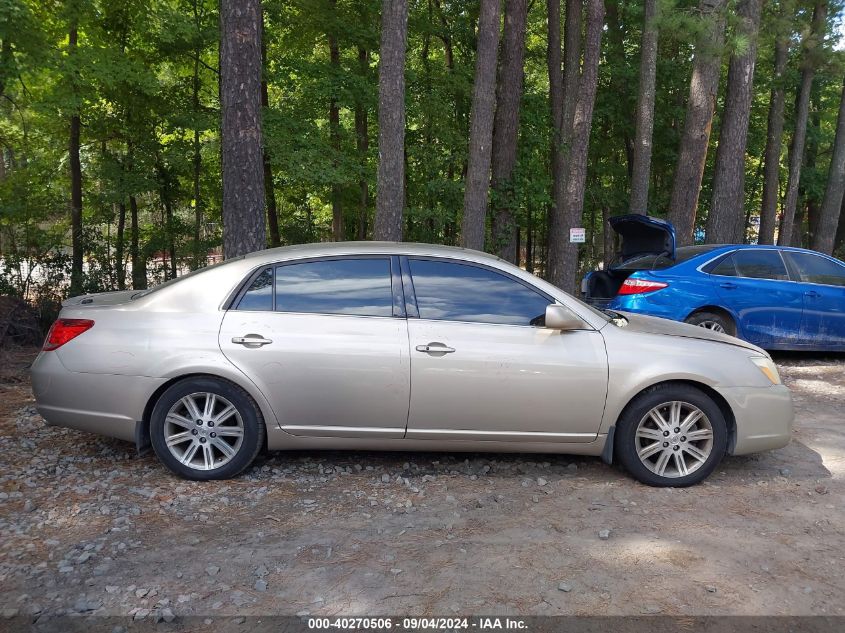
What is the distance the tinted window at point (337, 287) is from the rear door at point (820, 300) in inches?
254

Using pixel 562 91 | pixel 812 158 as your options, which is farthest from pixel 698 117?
pixel 812 158

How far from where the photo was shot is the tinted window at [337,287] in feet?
14.7

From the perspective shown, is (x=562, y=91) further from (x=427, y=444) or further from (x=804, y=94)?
(x=427, y=444)

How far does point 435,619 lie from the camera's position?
2.89 m

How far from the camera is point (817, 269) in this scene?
8516 mm

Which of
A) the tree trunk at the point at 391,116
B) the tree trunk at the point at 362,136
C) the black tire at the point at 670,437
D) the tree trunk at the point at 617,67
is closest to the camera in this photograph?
the black tire at the point at 670,437

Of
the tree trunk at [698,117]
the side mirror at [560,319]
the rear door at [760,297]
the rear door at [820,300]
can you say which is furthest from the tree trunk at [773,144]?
the side mirror at [560,319]

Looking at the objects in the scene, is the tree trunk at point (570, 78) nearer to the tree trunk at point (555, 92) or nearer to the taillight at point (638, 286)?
the tree trunk at point (555, 92)

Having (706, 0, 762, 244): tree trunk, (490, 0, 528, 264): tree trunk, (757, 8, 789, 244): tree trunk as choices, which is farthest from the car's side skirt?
(757, 8, 789, 244): tree trunk

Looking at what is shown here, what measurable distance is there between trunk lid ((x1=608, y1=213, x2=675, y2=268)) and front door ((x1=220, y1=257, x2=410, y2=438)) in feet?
15.7

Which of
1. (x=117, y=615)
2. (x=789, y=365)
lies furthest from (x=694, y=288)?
(x=117, y=615)

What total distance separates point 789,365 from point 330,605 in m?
7.77

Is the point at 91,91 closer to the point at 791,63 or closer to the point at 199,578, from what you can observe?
the point at 199,578

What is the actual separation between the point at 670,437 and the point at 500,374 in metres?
1.29
